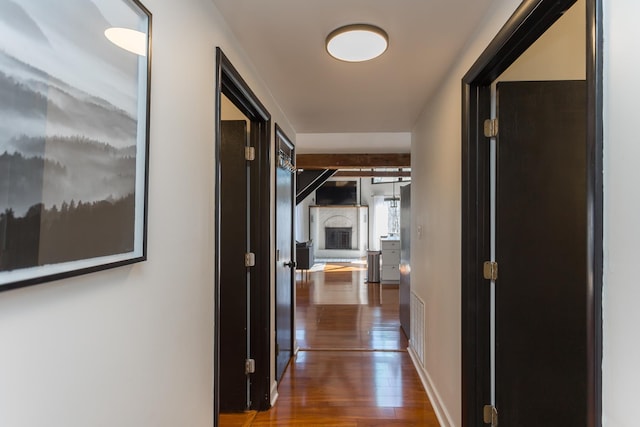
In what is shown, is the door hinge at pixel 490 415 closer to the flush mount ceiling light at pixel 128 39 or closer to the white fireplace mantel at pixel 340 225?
the flush mount ceiling light at pixel 128 39

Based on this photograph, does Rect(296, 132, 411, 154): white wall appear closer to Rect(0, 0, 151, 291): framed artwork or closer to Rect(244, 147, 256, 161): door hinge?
Rect(244, 147, 256, 161): door hinge

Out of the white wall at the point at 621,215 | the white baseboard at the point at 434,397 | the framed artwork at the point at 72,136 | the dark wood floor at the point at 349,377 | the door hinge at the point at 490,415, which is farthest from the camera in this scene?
the dark wood floor at the point at 349,377

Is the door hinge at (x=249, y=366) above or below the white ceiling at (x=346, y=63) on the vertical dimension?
below

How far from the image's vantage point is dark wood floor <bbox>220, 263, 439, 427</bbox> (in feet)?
7.48

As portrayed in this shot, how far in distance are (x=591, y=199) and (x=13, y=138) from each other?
1.19 meters

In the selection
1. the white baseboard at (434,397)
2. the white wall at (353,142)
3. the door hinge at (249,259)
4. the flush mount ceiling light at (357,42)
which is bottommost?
the white baseboard at (434,397)

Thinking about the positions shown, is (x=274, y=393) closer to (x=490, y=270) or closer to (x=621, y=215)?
(x=490, y=270)

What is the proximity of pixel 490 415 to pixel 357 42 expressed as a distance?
1.94 metres

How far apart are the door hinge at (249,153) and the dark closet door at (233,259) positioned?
2 centimetres

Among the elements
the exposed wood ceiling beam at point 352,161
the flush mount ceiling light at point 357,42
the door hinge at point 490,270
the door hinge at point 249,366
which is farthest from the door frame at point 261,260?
the exposed wood ceiling beam at point 352,161

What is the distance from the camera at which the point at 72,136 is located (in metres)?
A: 0.67

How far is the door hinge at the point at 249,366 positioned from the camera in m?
2.31

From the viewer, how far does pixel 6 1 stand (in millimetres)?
550

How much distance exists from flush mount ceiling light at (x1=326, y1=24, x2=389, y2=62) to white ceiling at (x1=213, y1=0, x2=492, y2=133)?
0.03 metres
